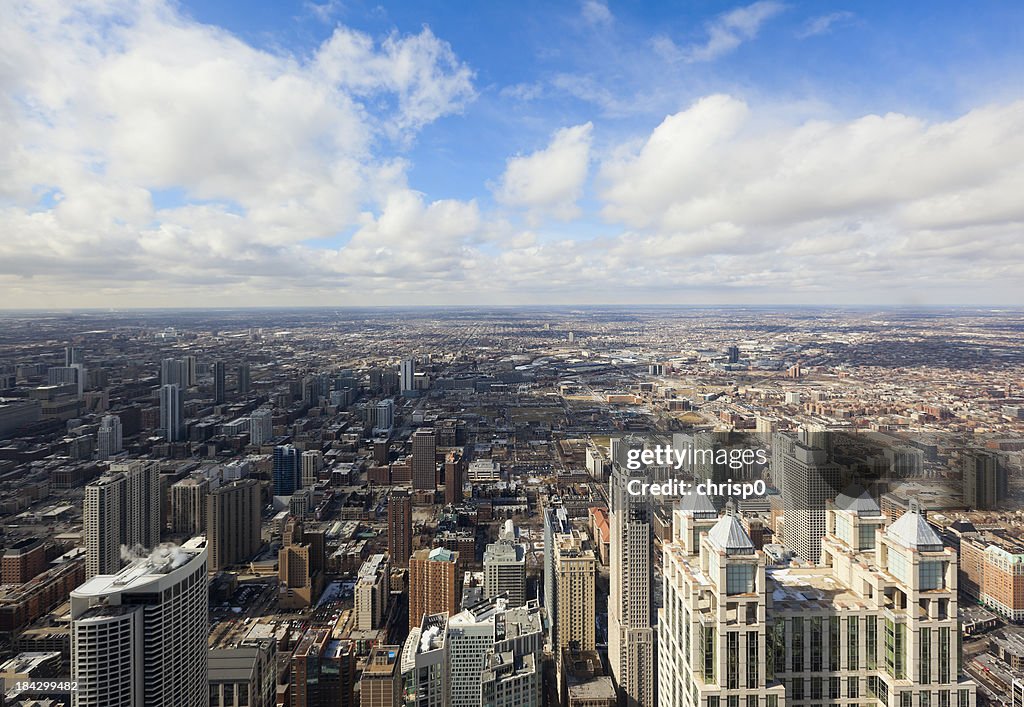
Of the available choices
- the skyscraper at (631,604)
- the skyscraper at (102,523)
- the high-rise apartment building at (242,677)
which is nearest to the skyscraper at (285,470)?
the skyscraper at (102,523)

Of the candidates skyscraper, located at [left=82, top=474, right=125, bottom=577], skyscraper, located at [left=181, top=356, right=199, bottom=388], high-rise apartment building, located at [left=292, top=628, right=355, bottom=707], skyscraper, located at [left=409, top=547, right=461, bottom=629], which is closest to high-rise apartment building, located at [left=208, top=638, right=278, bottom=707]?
high-rise apartment building, located at [left=292, top=628, right=355, bottom=707]

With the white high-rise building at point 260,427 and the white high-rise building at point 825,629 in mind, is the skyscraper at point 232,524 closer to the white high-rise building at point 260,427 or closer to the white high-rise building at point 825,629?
the white high-rise building at point 260,427

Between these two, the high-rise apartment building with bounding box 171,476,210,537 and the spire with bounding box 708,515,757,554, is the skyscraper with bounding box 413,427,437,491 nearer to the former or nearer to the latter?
the high-rise apartment building with bounding box 171,476,210,537

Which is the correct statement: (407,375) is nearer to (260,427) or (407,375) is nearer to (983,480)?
(260,427)

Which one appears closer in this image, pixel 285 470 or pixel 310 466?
pixel 285 470

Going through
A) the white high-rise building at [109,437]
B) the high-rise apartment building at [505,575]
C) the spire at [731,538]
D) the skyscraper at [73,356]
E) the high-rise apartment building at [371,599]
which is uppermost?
the skyscraper at [73,356]

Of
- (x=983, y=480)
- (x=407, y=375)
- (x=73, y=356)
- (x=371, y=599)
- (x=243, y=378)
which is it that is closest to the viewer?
(x=983, y=480)

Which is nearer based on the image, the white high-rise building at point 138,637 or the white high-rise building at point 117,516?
the white high-rise building at point 138,637

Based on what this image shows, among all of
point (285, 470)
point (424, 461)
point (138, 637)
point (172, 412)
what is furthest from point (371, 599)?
point (172, 412)
